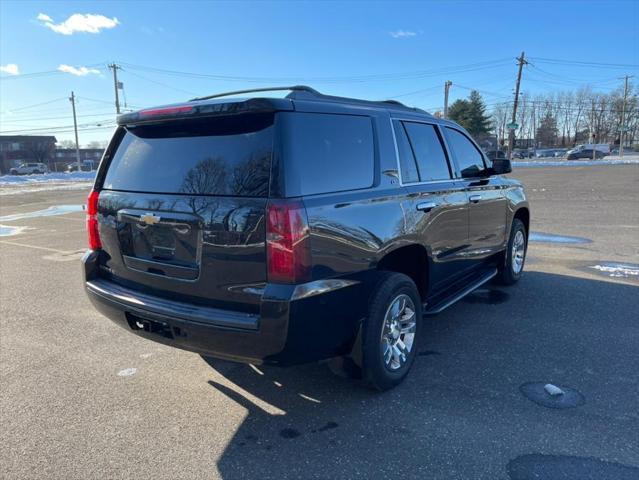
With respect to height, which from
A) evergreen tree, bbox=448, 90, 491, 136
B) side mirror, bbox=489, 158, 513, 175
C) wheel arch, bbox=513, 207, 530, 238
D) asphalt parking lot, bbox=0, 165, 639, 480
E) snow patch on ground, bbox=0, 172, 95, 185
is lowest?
asphalt parking lot, bbox=0, 165, 639, 480

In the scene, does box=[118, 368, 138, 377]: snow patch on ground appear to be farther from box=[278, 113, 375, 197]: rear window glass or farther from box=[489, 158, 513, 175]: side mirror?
box=[489, 158, 513, 175]: side mirror

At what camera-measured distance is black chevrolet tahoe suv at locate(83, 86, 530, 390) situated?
2590mm

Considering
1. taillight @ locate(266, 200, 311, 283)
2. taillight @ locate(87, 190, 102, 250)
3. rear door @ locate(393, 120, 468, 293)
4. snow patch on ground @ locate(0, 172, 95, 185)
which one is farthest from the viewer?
snow patch on ground @ locate(0, 172, 95, 185)

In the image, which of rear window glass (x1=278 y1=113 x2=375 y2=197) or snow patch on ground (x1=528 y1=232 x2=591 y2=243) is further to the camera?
snow patch on ground (x1=528 y1=232 x2=591 y2=243)

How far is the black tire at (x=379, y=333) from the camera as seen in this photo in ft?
9.91

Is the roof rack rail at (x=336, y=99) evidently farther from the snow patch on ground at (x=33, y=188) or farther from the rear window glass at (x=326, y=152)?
the snow patch on ground at (x=33, y=188)

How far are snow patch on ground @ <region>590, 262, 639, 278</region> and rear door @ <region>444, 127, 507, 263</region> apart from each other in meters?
2.08

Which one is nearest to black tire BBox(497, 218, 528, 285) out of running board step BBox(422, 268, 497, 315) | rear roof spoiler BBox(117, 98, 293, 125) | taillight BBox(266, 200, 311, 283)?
running board step BBox(422, 268, 497, 315)

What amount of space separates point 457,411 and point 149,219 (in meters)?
2.34

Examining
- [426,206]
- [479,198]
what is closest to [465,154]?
[479,198]

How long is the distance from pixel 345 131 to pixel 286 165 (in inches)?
27.5

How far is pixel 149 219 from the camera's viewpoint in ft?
9.75

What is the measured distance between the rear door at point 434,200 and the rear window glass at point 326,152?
0.47m

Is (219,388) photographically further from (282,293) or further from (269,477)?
(282,293)
